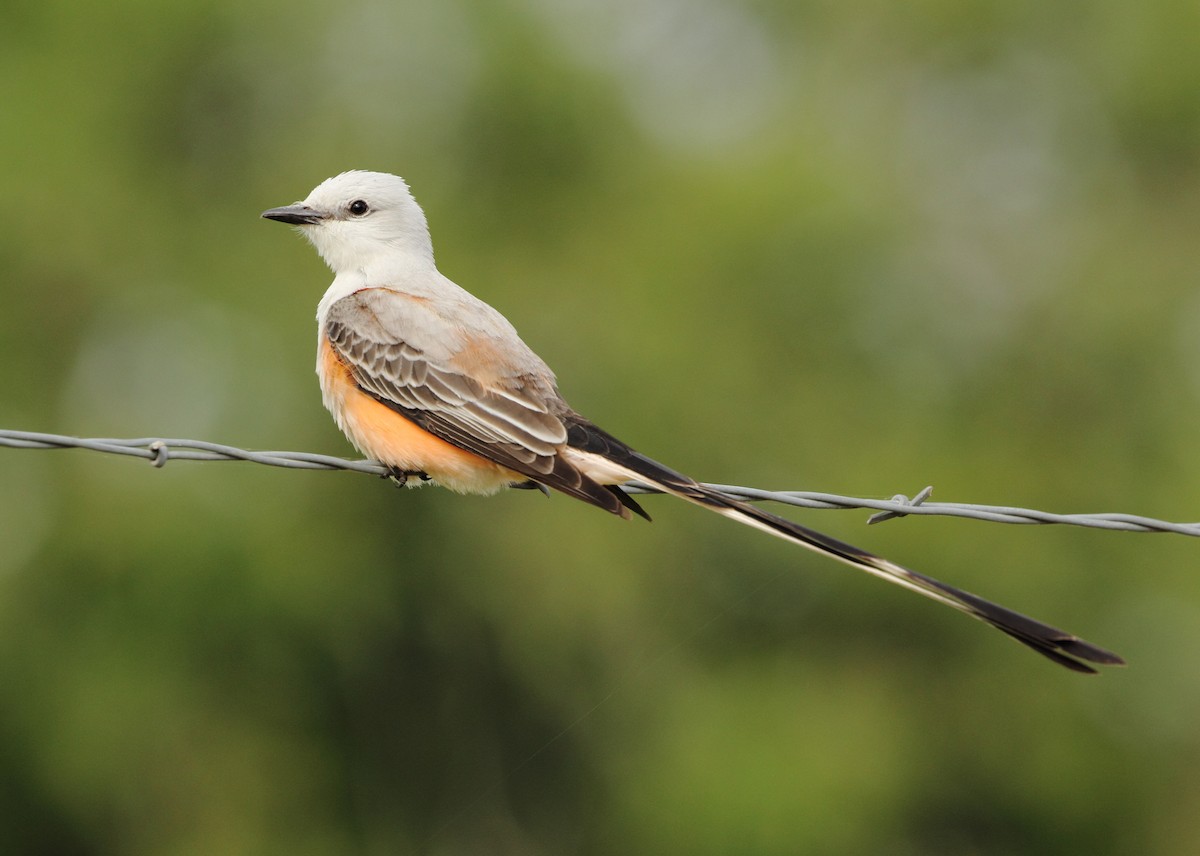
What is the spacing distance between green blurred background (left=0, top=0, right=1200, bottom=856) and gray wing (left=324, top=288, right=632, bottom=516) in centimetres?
525

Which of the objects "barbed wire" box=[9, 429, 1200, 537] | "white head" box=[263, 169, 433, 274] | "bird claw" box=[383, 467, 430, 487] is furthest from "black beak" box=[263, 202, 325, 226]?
"barbed wire" box=[9, 429, 1200, 537]

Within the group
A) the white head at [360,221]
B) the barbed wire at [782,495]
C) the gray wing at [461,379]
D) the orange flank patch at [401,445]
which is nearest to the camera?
the barbed wire at [782,495]

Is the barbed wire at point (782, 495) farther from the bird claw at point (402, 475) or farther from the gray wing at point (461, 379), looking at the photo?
the bird claw at point (402, 475)

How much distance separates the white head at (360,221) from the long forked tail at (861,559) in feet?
4.48

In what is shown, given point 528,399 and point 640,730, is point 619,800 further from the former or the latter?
point 528,399

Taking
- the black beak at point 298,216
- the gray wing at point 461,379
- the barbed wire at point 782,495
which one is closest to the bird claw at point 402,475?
the gray wing at point 461,379

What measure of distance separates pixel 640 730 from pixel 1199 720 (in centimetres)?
399

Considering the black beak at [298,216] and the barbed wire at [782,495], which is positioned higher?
the black beak at [298,216]

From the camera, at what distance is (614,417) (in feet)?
36.6

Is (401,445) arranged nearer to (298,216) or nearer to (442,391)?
(442,391)

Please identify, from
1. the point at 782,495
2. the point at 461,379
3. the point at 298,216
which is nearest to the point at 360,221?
the point at 298,216

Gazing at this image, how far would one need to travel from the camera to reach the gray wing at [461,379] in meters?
4.56

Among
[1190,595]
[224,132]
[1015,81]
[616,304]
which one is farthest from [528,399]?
[1015,81]

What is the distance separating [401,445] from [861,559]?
5.23 feet
